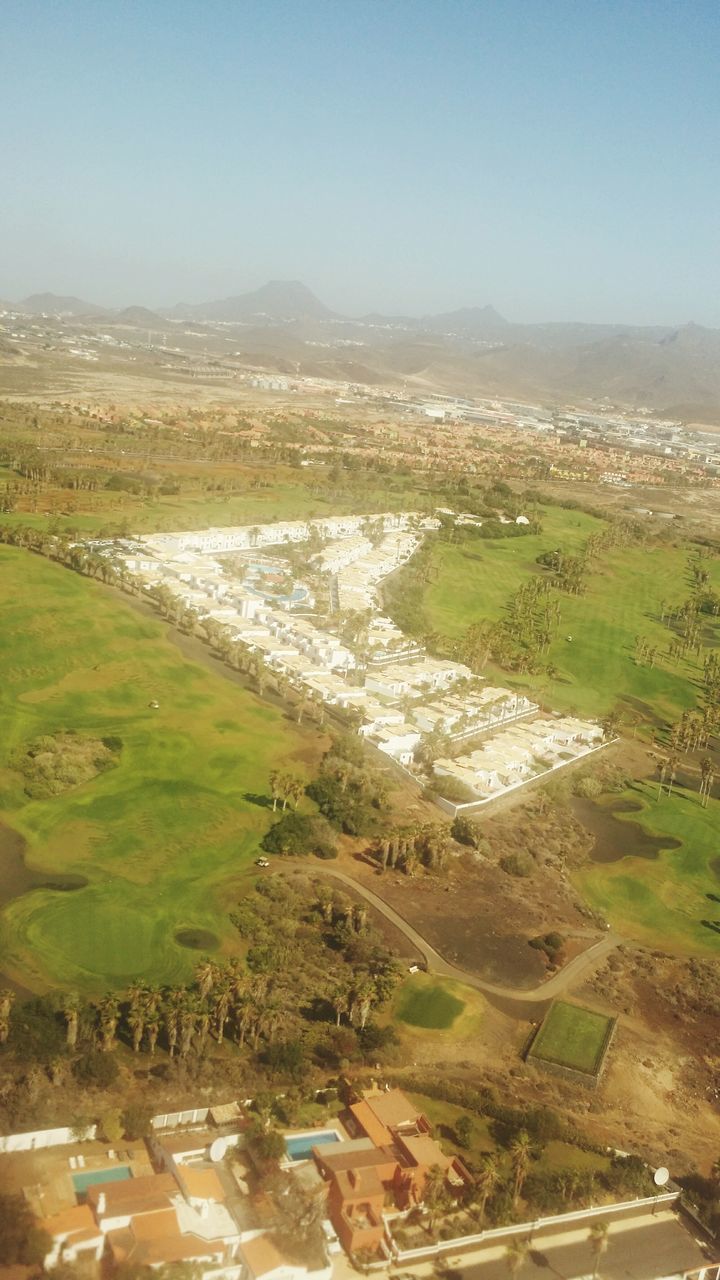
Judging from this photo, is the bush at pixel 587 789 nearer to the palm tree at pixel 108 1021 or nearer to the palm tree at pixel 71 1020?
the palm tree at pixel 108 1021

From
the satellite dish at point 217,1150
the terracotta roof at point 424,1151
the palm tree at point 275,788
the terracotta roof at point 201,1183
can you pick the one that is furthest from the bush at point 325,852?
the terracotta roof at point 201,1183

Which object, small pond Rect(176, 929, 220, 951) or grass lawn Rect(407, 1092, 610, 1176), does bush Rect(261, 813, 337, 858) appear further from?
grass lawn Rect(407, 1092, 610, 1176)

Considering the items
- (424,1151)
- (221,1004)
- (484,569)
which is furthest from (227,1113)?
(484,569)

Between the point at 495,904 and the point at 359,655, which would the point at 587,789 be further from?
the point at 359,655

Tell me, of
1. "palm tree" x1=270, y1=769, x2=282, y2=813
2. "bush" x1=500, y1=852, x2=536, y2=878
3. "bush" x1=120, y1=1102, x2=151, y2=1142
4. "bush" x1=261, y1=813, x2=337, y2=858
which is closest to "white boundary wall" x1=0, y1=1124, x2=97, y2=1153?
"bush" x1=120, y1=1102, x2=151, y2=1142

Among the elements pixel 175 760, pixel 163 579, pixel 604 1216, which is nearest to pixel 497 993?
pixel 604 1216

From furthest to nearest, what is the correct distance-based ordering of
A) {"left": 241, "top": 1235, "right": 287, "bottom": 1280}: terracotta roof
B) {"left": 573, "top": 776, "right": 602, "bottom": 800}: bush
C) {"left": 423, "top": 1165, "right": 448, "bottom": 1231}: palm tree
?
{"left": 573, "top": 776, "right": 602, "bottom": 800}: bush < {"left": 423, "top": 1165, "right": 448, "bottom": 1231}: palm tree < {"left": 241, "top": 1235, "right": 287, "bottom": 1280}: terracotta roof
